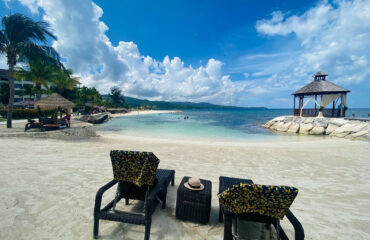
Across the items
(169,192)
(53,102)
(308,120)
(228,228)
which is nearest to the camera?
(228,228)

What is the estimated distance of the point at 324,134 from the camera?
17.6m

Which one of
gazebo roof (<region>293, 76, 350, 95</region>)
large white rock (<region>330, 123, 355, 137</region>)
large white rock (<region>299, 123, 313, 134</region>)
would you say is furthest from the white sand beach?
gazebo roof (<region>293, 76, 350, 95</region>)

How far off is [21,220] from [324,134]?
2400 centimetres

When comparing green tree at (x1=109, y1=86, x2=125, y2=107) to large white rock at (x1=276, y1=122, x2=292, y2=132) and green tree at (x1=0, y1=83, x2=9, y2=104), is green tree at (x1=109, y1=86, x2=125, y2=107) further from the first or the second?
large white rock at (x1=276, y1=122, x2=292, y2=132)

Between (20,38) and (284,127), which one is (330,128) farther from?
(20,38)

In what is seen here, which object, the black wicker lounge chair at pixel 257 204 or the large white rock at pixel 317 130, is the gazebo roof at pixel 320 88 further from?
the black wicker lounge chair at pixel 257 204

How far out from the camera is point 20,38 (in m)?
9.60

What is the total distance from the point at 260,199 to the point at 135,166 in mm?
1728

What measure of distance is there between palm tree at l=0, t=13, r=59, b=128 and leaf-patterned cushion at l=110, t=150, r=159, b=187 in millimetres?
12160

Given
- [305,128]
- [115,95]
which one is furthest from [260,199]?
[115,95]

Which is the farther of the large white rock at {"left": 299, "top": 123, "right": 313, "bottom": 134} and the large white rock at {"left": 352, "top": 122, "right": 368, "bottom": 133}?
the large white rock at {"left": 299, "top": 123, "right": 313, "bottom": 134}

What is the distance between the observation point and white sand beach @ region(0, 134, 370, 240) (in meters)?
2.33

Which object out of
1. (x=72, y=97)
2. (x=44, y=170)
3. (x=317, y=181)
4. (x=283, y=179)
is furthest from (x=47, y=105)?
(x=72, y=97)

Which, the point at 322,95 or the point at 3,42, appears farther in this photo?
the point at 322,95
